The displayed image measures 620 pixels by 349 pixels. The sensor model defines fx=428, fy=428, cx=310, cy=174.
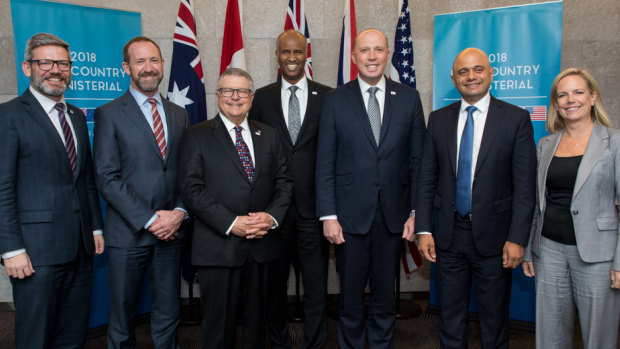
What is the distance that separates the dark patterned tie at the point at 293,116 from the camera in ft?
9.05

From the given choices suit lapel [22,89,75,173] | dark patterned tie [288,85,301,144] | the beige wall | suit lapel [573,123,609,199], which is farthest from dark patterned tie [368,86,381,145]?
suit lapel [22,89,75,173]

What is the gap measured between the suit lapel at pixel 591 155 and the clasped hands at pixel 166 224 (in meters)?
2.10

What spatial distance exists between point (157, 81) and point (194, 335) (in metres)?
1.94

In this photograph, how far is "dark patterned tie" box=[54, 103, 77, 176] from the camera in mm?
2314

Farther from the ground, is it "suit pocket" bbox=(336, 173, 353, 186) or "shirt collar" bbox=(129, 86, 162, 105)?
"shirt collar" bbox=(129, 86, 162, 105)

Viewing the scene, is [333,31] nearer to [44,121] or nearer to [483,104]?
[483,104]

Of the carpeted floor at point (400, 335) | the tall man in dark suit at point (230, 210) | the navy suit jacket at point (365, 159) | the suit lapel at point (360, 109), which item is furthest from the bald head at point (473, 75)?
the carpeted floor at point (400, 335)

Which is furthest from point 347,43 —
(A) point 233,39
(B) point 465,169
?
(B) point 465,169

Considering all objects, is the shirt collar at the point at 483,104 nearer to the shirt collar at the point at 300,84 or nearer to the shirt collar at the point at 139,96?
the shirt collar at the point at 300,84

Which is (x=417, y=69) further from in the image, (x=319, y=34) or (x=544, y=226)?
(x=544, y=226)

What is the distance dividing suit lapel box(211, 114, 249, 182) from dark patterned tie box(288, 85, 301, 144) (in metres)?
0.54

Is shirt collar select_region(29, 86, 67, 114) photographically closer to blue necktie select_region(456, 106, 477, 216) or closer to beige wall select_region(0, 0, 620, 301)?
beige wall select_region(0, 0, 620, 301)

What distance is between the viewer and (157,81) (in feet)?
8.31

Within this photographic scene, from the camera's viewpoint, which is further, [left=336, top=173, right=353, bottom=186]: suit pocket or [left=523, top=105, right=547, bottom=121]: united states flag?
[left=523, top=105, right=547, bottom=121]: united states flag
